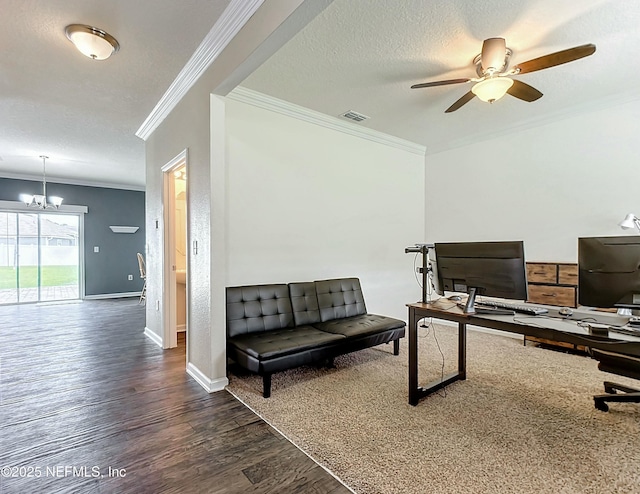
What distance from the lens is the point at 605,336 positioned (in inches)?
67.0

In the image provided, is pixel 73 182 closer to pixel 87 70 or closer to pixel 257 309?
pixel 87 70

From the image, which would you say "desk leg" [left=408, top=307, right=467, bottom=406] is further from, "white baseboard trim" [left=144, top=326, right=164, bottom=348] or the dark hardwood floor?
"white baseboard trim" [left=144, top=326, right=164, bottom=348]

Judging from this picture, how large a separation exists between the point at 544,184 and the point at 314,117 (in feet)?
10.0

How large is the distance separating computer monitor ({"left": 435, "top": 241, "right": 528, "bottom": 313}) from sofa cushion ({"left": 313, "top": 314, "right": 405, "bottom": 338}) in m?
0.96

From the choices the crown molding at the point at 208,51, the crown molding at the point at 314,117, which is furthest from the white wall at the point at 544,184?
the crown molding at the point at 208,51

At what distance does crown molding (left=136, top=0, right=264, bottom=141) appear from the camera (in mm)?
2170

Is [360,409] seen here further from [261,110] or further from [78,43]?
[78,43]

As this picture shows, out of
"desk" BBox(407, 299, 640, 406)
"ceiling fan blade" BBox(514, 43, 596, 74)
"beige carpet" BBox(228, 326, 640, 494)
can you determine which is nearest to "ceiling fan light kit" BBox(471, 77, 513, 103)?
"ceiling fan blade" BBox(514, 43, 596, 74)

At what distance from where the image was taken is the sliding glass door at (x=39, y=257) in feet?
22.6

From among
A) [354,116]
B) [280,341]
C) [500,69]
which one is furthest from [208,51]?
[280,341]

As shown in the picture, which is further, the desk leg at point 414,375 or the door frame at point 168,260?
the door frame at point 168,260

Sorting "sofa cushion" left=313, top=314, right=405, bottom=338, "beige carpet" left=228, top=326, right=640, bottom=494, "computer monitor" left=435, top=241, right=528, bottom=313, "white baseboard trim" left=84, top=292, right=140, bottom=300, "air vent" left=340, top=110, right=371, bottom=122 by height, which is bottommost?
"beige carpet" left=228, top=326, right=640, bottom=494

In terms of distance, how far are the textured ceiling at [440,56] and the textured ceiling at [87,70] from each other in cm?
77

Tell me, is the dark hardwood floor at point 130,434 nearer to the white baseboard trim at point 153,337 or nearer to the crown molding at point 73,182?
the white baseboard trim at point 153,337
